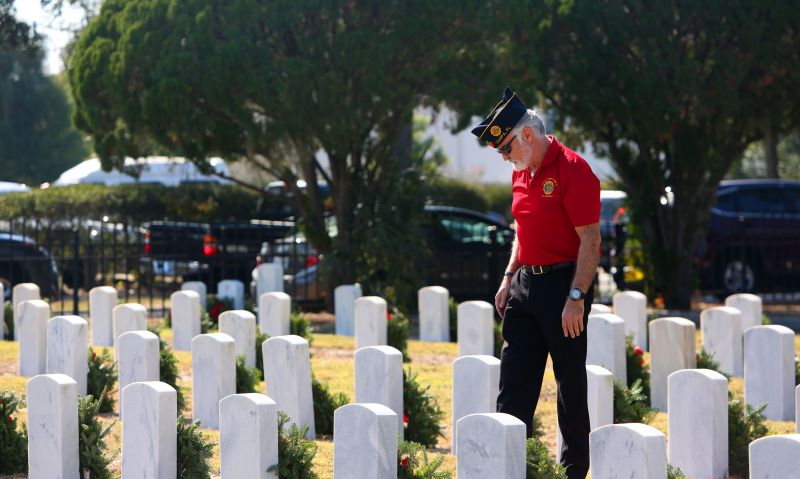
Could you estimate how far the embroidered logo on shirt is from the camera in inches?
223

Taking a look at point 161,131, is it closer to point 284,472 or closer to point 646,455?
point 284,472

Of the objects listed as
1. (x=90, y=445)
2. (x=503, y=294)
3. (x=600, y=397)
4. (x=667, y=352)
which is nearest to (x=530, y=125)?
(x=503, y=294)

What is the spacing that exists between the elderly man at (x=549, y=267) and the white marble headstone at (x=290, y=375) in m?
1.64

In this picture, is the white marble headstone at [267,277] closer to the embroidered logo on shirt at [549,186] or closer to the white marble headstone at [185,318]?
the white marble headstone at [185,318]

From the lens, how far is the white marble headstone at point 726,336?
32.2 feet

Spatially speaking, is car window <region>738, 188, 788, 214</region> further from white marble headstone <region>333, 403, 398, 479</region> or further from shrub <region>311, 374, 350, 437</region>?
white marble headstone <region>333, 403, 398, 479</region>

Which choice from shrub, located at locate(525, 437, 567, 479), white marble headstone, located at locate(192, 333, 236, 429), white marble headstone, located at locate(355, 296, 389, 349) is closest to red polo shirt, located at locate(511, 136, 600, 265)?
shrub, located at locate(525, 437, 567, 479)

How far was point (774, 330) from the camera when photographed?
816cm

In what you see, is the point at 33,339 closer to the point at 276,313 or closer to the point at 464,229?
the point at 276,313

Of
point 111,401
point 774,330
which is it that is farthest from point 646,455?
point 111,401

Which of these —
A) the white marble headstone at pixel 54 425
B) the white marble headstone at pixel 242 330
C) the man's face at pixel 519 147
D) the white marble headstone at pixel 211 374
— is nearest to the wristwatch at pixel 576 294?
the man's face at pixel 519 147

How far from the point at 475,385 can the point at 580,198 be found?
4.99ft

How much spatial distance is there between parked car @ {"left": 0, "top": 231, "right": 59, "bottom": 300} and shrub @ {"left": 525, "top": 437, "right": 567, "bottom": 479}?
10771mm

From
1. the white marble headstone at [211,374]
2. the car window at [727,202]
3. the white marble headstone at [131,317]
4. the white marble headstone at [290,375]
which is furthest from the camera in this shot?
the car window at [727,202]
